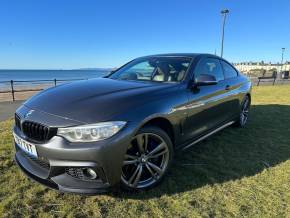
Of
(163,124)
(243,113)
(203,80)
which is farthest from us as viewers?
(243,113)

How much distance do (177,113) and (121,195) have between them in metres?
1.14

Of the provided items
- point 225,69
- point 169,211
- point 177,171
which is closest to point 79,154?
point 169,211

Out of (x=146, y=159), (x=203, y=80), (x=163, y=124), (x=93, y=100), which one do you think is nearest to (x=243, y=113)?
(x=203, y=80)

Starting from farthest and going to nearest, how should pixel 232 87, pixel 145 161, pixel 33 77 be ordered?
pixel 33 77 → pixel 232 87 → pixel 145 161

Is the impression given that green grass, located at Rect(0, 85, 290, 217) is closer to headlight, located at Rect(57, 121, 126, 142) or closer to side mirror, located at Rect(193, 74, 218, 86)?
headlight, located at Rect(57, 121, 126, 142)

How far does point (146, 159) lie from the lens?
288 centimetres

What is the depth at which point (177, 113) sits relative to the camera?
3146mm

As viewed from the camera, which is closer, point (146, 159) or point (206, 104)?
point (146, 159)

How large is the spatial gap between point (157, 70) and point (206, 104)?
2.85 ft

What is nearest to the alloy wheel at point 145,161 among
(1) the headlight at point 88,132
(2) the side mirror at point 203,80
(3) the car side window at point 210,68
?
(1) the headlight at point 88,132

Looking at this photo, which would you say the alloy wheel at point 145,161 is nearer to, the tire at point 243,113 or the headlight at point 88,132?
the headlight at point 88,132

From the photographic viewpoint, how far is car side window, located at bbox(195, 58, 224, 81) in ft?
12.8

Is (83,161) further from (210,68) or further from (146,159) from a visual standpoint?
(210,68)

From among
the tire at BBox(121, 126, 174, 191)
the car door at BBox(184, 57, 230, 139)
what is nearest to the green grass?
the tire at BBox(121, 126, 174, 191)
